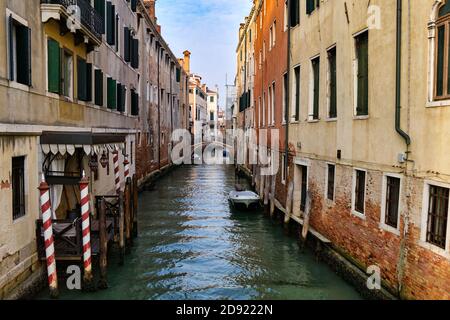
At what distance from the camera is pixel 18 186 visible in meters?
7.41

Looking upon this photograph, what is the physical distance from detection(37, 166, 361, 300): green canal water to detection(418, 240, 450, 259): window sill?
2113 mm

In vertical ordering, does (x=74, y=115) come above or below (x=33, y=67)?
below

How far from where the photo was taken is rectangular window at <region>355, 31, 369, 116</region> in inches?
319

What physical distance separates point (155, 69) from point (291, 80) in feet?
50.9

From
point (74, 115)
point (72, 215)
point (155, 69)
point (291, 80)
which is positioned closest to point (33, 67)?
point (74, 115)

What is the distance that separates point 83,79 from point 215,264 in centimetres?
537

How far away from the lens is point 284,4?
15.0 meters

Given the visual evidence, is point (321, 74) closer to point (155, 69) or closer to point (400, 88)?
point (400, 88)

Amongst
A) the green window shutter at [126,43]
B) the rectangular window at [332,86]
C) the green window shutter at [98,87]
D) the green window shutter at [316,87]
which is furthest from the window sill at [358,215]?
the green window shutter at [126,43]

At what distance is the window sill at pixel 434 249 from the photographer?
5.60 meters

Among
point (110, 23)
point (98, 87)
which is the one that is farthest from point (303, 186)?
point (110, 23)

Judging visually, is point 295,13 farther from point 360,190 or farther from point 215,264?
point 215,264

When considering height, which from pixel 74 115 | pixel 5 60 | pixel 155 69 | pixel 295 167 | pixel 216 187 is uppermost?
pixel 155 69

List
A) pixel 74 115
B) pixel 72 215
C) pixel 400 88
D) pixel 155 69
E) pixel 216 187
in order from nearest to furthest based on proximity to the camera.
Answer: pixel 400 88
pixel 72 215
pixel 74 115
pixel 216 187
pixel 155 69
